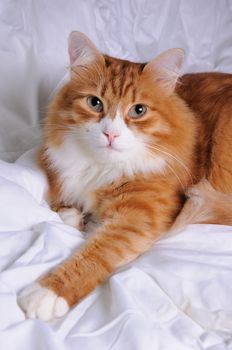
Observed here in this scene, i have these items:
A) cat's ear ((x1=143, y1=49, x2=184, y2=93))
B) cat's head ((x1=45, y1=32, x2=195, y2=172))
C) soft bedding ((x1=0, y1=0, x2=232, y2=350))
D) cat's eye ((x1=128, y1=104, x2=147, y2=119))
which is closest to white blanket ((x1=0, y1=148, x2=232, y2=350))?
soft bedding ((x1=0, y1=0, x2=232, y2=350))

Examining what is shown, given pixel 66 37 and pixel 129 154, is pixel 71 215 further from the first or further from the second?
pixel 66 37

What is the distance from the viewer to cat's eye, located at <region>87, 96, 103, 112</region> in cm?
159

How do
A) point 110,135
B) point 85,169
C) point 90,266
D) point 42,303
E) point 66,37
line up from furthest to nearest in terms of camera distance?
1. point 66,37
2. point 85,169
3. point 110,135
4. point 90,266
5. point 42,303

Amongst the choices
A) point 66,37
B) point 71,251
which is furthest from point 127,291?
point 66,37

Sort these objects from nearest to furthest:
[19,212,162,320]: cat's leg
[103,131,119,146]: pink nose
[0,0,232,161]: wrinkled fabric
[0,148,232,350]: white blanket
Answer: [0,148,232,350]: white blanket → [19,212,162,320]: cat's leg → [103,131,119,146]: pink nose → [0,0,232,161]: wrinkled fabric

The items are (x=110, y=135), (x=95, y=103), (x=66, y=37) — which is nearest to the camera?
(x=110, y=135)

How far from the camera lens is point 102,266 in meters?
1.39

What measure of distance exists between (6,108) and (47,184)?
0.52m

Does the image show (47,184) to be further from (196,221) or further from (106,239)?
(196,221)

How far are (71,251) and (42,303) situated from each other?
0.86 feet

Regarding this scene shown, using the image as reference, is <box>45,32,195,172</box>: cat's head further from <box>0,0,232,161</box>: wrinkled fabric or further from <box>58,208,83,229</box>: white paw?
<box>0,0,232,161</box>: wrinkled fabric

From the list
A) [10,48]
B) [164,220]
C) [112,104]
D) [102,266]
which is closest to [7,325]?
[102,266]

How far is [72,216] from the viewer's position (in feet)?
5.53

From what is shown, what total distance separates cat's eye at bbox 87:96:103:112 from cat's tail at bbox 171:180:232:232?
42 cm
